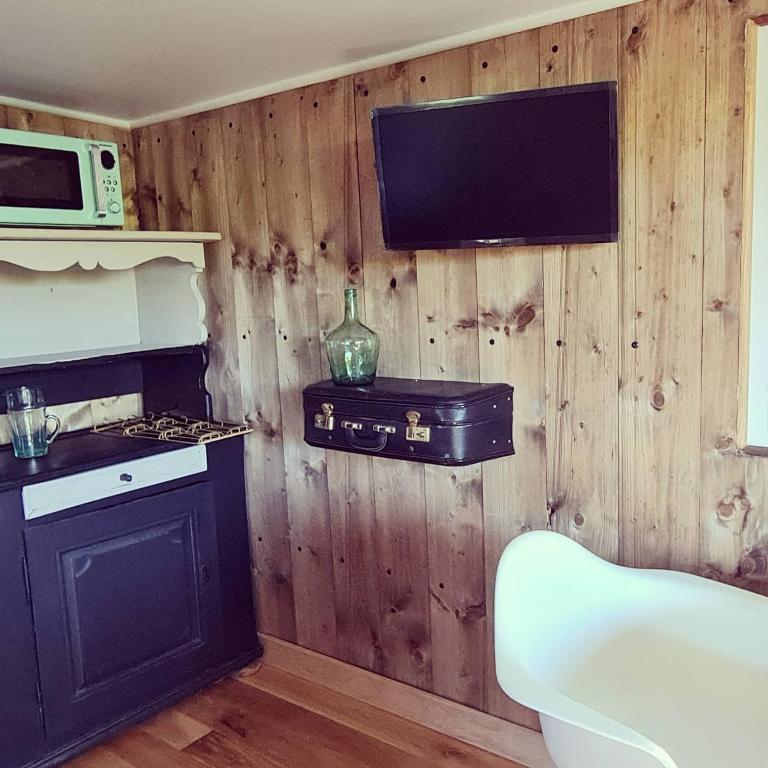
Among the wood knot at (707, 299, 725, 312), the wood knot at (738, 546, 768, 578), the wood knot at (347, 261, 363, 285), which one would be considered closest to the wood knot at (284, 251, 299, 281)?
the wood knot at (347, 261, 363, 285)

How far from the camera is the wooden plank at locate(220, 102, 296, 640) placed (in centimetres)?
253

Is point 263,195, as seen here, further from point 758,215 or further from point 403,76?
point 758,215

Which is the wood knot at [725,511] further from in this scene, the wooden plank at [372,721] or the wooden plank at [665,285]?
the wooden plank at [372,721]

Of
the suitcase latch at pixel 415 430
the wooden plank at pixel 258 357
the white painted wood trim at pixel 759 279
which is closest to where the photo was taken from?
the white painted wood trim at pixel 759 279

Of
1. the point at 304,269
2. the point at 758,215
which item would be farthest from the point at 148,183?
the point at 758,215

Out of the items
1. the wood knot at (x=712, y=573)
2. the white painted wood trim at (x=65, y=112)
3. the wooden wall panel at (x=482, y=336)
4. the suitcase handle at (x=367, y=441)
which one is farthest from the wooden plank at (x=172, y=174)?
the wood knot at (x=712, y=573)

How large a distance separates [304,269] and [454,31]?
32.2 inches

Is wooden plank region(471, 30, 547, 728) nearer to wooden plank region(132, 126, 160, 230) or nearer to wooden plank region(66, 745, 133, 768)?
wooden plank region(66, 745, 133, 768)

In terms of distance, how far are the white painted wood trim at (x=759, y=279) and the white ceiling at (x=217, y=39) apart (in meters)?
0.41

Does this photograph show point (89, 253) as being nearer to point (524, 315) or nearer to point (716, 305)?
point (524, 315)

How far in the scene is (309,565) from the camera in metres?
2.61

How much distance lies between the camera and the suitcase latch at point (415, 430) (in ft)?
6.51

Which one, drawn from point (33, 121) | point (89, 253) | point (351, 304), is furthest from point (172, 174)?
point (351, 304)

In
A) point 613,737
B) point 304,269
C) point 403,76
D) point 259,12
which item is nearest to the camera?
point 613,737
